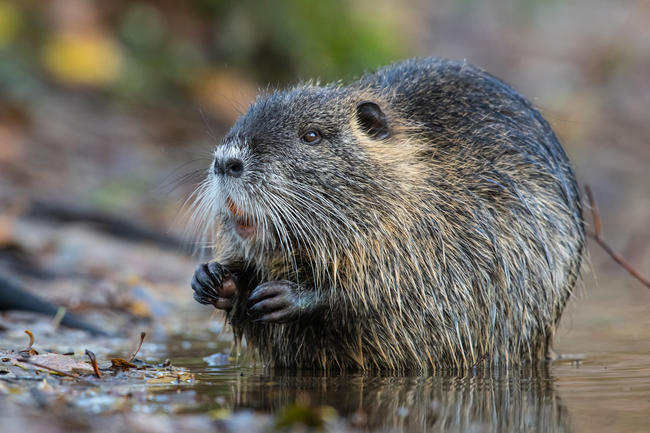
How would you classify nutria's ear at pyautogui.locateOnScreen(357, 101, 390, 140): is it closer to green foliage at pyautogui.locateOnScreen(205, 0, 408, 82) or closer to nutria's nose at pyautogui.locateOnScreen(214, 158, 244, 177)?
nutria's nose at pyautogui.locateOnScreen(214, 158, 244, 177)

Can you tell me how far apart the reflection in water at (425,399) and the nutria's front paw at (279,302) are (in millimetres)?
217

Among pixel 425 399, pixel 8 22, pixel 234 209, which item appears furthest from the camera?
pixel 8 22

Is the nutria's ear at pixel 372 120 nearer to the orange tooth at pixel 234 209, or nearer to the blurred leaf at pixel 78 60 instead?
the orange tooth at pixel 234 209

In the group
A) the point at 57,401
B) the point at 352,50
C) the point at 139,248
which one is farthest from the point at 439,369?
the point at 352,50

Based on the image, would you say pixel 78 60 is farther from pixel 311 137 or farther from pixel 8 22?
pixel 311 137

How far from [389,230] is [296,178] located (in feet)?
1.42

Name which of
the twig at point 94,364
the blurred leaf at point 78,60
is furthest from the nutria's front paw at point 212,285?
the blurred leaf at point 78,60

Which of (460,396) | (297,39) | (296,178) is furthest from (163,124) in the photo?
(460,396)

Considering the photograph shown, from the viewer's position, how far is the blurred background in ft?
20.4

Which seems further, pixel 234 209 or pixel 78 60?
pixel 78 60

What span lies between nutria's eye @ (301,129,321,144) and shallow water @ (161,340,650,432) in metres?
0.92

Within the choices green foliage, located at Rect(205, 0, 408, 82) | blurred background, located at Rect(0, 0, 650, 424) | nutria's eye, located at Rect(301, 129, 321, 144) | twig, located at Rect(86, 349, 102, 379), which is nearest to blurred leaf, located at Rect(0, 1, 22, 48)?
blurred background, located at Rect(0, 0, 650, 424)

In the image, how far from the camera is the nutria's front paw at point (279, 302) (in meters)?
3.67

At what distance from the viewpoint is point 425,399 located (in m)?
3.07
